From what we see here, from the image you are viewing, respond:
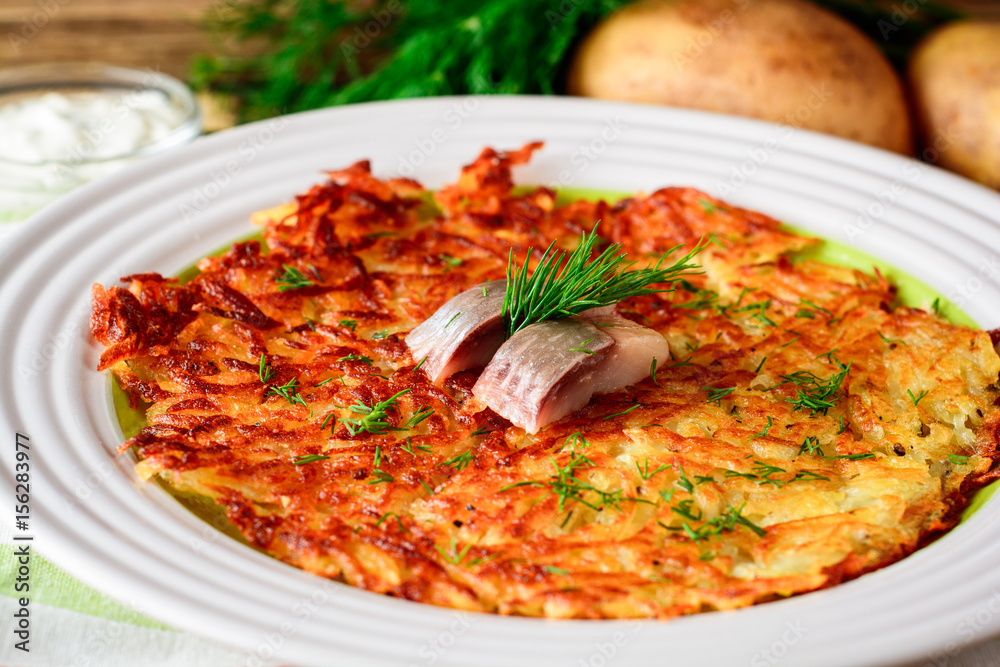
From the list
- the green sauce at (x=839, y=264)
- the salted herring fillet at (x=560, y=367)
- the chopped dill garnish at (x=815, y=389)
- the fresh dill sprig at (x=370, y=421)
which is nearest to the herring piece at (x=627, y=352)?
the salted herring fillet at (x=560, y=367)

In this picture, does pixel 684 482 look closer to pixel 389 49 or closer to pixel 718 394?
pixel 718 394

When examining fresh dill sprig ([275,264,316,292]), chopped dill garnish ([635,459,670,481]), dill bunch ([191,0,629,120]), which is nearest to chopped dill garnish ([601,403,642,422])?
chopped dill garnish ([635,459,670,481])

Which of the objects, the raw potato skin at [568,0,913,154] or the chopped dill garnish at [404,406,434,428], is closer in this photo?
the chopped dill garnish at [404,406,434,428]

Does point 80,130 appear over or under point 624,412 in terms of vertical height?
under

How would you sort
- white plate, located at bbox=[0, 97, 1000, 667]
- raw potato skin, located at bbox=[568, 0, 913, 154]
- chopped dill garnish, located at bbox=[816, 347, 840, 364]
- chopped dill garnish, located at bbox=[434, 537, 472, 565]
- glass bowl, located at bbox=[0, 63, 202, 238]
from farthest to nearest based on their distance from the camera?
raw potato skin, located at bbox=[568, 0, 913, 154], glass bowl, located at bbox=[0, 63, 202, 238], chopped dill garnish, located at bbox=[816, 347, 840, 364], chopped dill garnish, located at bbox=[434, 537, 472, 565], white plate, located at bbox=[0, 97, 1000, 667]

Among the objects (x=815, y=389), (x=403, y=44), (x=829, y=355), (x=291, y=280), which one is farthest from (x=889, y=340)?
(x=403, y=44)

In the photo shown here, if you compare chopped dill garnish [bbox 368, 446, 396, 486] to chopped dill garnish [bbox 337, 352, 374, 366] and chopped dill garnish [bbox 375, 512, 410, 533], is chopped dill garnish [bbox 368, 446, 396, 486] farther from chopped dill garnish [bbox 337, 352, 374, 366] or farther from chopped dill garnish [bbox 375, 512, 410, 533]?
chopped dill garnish [bbox 337, 352, 374, 366]
